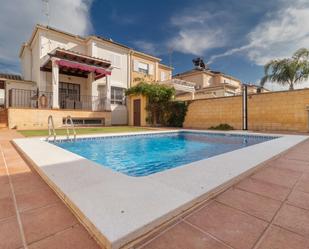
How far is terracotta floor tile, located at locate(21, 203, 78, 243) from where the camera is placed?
1.43 m

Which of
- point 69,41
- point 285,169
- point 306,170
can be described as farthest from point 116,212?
point 69,41

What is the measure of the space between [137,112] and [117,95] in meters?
2.96

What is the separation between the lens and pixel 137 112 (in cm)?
1638

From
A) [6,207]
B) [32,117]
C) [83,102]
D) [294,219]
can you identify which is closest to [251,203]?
[294,219]

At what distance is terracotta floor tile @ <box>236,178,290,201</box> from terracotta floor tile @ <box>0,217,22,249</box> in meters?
2.42

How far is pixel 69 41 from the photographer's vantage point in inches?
606

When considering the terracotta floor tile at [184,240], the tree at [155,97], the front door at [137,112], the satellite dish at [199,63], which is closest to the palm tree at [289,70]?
the tree at [155,97]

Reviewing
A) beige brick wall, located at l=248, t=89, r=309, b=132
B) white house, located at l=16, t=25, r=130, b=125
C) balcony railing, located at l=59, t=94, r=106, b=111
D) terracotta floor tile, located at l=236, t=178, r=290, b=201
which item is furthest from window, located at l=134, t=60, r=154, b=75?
terracotta floor tile, located at l=236, t=178, r=290, b=201

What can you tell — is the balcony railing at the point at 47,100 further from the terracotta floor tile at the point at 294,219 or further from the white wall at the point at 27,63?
the terracotta floor tile at the point at 294,219

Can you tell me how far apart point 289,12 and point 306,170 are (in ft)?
33.2

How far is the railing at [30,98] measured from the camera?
1288 centimetres

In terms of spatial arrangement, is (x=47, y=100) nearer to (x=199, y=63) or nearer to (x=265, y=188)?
(x=265, y=188)

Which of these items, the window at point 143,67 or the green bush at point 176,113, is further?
the window at point 143,67

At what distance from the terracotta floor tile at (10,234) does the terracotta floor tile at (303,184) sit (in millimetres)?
3073
